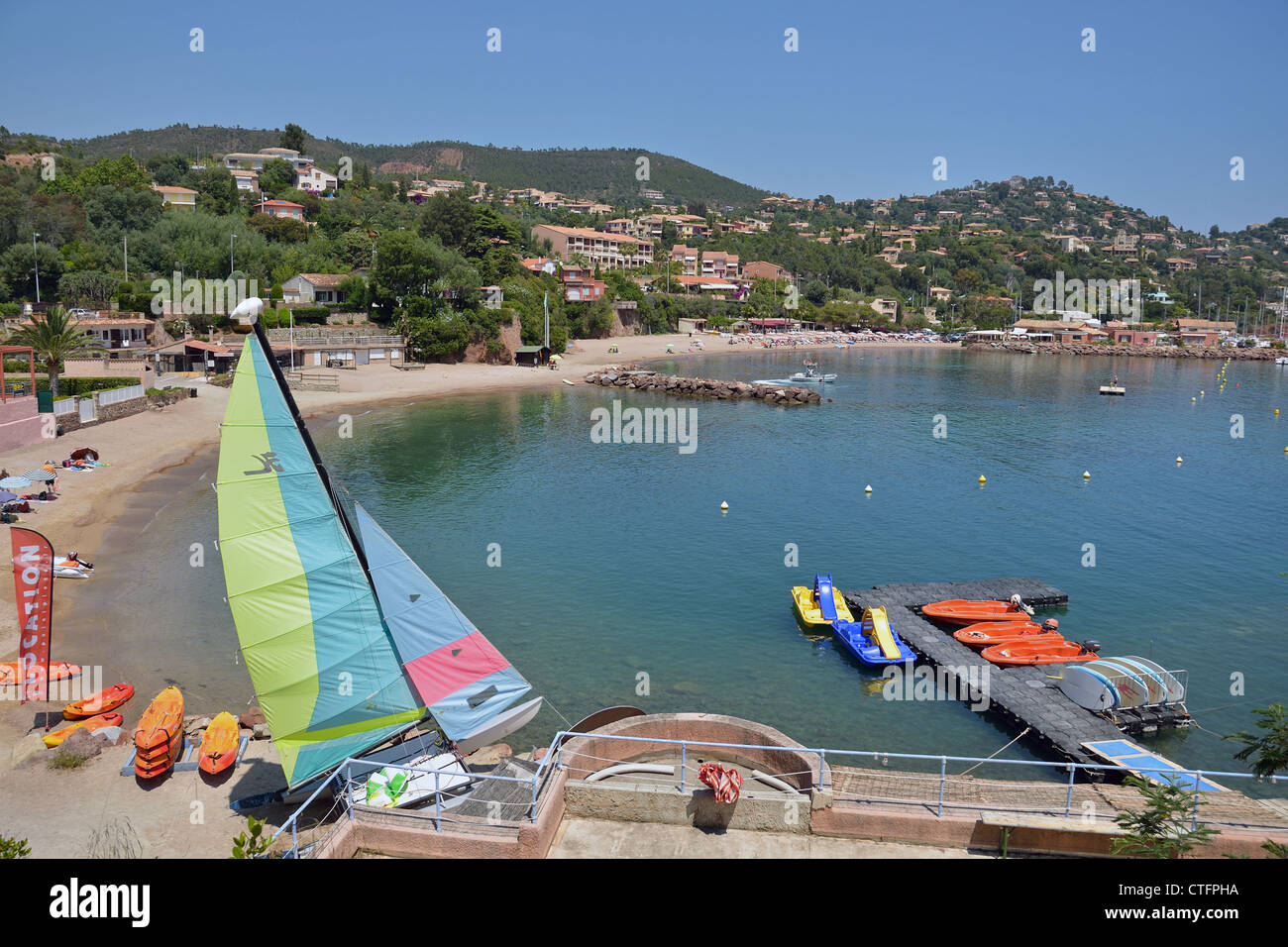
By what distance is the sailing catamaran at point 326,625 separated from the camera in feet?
47.7

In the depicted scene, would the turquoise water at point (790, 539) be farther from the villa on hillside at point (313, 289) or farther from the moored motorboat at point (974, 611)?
the villa on hillside at point (313, 289)

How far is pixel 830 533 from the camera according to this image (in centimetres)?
3891

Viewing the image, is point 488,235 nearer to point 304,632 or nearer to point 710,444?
point 710,444

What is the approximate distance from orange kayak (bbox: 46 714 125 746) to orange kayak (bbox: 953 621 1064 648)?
23254mm

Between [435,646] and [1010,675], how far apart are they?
1694 cm

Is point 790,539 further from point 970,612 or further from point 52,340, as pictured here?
point 52,340

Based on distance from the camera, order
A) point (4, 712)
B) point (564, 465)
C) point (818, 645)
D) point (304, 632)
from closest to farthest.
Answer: point (304, 632) < point (4, 712) < point (818, 645) < point (564, 465)

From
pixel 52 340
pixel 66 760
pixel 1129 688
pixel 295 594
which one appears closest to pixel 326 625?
pixel 295 594

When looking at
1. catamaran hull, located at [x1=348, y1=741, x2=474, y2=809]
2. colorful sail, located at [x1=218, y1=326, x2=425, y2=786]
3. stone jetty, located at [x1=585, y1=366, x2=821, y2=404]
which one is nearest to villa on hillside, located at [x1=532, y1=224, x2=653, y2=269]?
stone jetty, located at [x1=585, y1=366, x2=821, y2=404]

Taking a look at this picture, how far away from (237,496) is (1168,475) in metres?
55.2

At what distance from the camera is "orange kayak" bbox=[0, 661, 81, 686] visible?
20.3 meters

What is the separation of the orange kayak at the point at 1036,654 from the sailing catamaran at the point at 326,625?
611 inches

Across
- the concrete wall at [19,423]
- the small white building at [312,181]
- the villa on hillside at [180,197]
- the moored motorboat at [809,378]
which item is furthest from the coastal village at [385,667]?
the small white building at [312,181]
